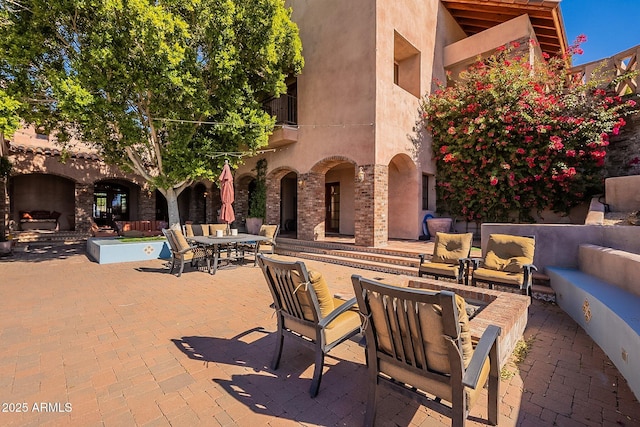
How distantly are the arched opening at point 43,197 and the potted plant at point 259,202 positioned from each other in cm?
1094

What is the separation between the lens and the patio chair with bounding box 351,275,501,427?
5.74 feet

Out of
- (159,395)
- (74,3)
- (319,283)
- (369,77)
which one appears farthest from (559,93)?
(74,3)

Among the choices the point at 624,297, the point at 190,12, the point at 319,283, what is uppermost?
the point at 190,12

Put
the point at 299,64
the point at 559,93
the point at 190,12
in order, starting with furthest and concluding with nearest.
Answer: the point at 299,64, the point at 559,93, the point at 190,12

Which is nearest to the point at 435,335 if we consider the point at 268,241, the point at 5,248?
the point at 268,241

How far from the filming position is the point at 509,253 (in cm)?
514

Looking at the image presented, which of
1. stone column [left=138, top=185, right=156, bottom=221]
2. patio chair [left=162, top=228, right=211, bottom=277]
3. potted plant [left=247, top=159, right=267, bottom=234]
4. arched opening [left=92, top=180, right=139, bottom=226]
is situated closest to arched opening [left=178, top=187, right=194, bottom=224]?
arched opening [left=92, top=180, right=139, bottom=226]

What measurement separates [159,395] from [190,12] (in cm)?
957

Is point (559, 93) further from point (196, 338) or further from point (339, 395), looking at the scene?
point (196, 338)

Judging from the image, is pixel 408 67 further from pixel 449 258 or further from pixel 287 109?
pixel 449 258

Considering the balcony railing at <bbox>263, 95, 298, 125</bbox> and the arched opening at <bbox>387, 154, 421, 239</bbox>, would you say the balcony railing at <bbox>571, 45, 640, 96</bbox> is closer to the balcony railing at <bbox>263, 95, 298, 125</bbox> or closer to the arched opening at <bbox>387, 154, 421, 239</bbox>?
the arched opening at <bbox>387, 154, 421, 239</bbox>

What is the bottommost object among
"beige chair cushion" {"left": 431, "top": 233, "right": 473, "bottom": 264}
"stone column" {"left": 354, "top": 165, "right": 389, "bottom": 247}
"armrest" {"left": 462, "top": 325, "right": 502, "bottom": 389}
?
"armrest" {"left": 462, "top": 325, "right": 502, "bottom": 389}

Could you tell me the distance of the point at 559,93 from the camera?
899cm

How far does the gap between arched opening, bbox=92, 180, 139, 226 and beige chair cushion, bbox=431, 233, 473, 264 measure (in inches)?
699
